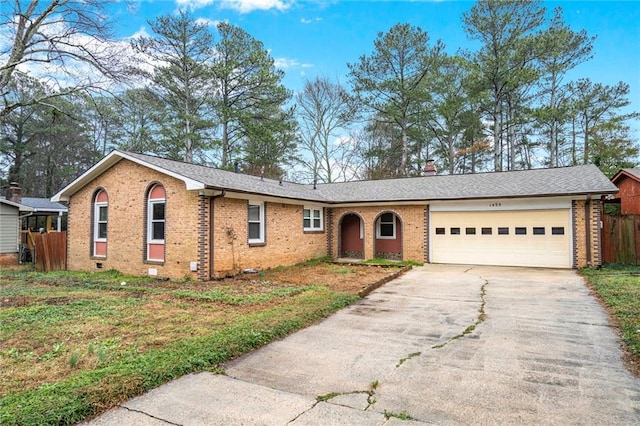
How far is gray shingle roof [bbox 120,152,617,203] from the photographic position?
1171 centimetres

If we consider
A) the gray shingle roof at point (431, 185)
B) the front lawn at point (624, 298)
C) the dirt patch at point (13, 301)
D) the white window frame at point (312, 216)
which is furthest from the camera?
the white window frame at point (312, 216)

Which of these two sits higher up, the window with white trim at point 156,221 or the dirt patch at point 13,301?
the window with white trim at point 156,221

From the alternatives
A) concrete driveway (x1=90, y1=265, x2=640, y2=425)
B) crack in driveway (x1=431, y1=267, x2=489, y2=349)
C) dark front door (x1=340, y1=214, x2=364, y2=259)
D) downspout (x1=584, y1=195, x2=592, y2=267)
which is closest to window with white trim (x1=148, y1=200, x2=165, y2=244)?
concrete driveway (x1=90, y1=265, x2=640, y2=425)

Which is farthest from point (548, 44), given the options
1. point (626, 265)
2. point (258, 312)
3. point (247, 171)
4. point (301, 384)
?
point (301, 384)

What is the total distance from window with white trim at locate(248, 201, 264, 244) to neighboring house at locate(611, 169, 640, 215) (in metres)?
15.9

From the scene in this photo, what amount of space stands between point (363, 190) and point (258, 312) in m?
11.3

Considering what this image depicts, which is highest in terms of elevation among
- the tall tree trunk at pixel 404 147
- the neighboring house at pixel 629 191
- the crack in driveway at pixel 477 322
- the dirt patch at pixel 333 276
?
the tall tree trunk at pixel 404 147

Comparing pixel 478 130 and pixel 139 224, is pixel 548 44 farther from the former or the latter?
pixel 139 224

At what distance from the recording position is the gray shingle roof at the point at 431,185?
11.7 metres

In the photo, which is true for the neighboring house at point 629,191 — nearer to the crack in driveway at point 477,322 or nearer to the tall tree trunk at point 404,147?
the tall tree trunk at point 404,147

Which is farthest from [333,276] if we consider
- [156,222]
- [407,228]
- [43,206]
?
[43,206]

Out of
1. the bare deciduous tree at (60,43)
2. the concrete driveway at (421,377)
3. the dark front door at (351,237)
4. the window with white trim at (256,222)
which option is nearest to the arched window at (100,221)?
the bare deciduous tree at (60,43)

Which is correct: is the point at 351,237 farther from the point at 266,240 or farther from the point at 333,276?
the point at 333,276

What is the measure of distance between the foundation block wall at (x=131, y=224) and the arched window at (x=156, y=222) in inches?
7.3
